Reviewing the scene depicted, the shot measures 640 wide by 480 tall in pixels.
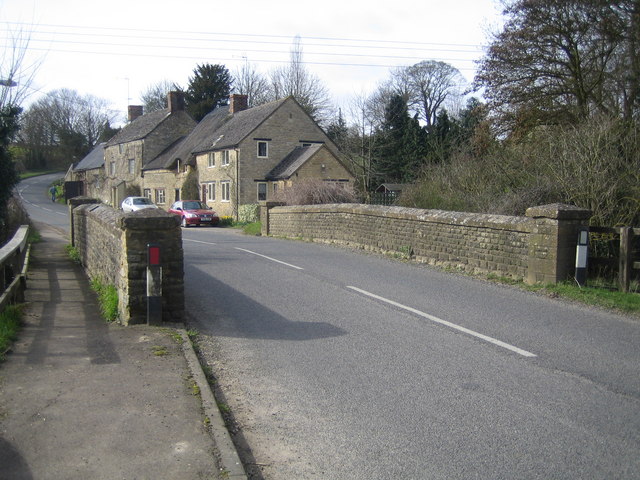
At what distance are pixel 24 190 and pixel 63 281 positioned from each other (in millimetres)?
72553

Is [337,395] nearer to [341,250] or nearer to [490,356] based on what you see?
[490,356]

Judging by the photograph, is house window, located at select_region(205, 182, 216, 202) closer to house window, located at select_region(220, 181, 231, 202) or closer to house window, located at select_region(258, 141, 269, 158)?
house window, located at select_region(220, 181, 231, 202)

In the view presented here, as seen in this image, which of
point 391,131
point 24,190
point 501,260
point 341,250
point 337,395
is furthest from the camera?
point 24,190

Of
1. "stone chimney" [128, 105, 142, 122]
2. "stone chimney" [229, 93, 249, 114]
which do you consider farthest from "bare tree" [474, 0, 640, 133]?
"stone chimney" [128, 105, 142, 122]

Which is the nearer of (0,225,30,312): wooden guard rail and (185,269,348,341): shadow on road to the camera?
(185,269,348,341): shadow on road

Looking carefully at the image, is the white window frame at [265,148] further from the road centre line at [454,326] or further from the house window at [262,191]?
the road centre line at [454,326]

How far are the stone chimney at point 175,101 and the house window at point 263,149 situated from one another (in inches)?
727

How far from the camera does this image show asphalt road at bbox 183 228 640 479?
4.25m

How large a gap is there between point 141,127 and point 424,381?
58132 mm

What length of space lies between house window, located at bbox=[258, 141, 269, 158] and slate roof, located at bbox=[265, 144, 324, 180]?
3.97ft

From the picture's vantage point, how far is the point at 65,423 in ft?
15.5

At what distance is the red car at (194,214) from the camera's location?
125 feet

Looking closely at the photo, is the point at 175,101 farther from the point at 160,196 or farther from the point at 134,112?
the point at 134,112

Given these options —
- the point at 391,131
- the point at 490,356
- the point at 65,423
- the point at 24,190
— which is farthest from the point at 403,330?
the point at 24,190
